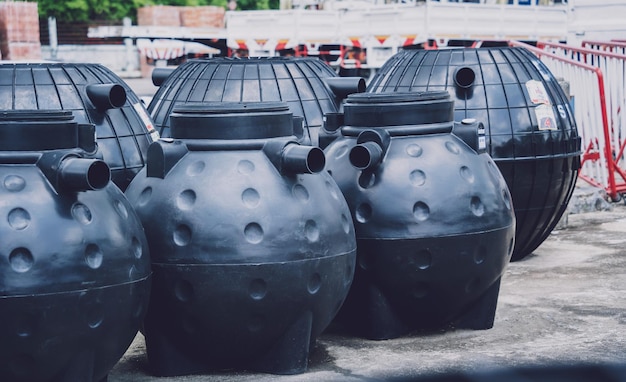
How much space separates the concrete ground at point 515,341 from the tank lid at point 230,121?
3.98ft

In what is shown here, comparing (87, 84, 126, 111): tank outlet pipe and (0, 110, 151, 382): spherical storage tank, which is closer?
(0, 110, 151, 382): spherical storage tank

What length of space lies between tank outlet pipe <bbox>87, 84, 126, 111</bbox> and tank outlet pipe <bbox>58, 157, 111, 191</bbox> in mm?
1539

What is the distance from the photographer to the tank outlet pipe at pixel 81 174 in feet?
14.4

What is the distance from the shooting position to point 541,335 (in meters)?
6.21

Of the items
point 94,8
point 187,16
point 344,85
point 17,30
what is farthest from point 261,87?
point 94,8

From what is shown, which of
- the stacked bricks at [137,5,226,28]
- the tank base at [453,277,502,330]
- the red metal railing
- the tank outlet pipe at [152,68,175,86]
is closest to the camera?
the tank base at [453,277,502,330]

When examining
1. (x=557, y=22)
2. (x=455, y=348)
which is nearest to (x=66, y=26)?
(x=557, y=22)

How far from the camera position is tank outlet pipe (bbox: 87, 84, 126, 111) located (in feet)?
19.6

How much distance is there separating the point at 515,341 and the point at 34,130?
302cm

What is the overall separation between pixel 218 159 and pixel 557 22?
2084cm

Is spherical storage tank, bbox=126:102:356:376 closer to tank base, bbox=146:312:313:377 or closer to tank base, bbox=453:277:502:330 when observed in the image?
tank base, bbox=146:312:313:377

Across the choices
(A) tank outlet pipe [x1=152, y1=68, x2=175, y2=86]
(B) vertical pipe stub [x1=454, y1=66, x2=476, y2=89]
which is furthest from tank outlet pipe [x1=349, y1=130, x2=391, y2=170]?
(A) tank outlet pipe [x1=152, y1=68, x2=175, y2=86]

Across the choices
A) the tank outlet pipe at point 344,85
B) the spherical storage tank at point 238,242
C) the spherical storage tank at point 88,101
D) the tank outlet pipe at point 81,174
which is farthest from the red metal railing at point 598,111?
the tank outlet pipe at point 81,174

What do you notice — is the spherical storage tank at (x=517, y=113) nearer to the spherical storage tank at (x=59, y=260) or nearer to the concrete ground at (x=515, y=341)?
the concrete ground at (x=515, y=341)
